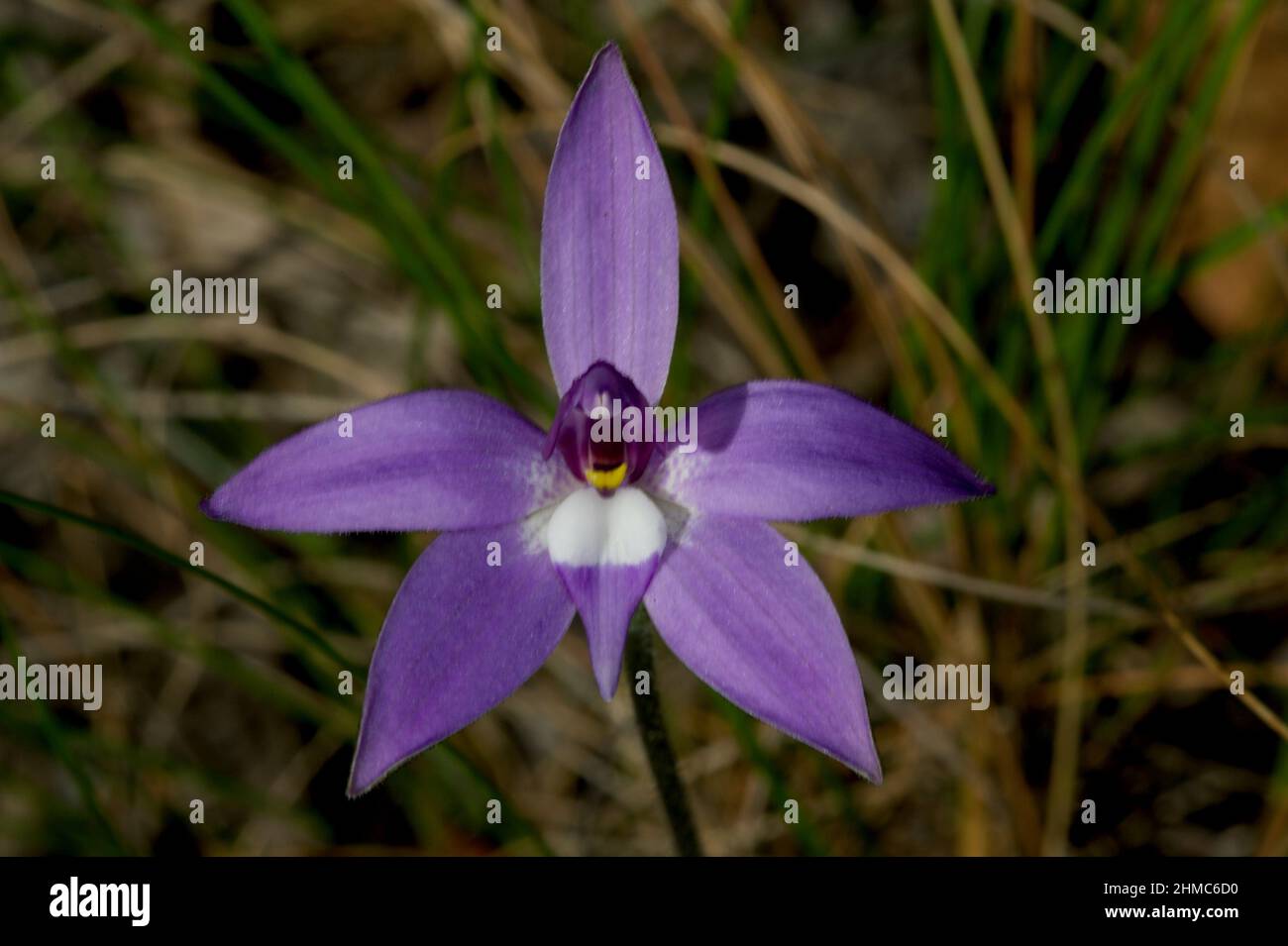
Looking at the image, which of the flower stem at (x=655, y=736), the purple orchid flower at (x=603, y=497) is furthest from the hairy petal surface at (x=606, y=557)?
the flower stem at (x=655, y=736)

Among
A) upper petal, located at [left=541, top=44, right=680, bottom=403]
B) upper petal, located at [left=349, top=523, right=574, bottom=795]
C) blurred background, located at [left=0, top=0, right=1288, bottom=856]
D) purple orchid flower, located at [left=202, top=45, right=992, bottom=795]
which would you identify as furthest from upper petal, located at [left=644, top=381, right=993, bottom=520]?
blurred background, located at [left=0, top=0, right=1288, bottom=856]

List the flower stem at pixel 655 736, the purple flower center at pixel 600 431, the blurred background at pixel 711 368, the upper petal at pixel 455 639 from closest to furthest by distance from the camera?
1. the upper petal at pixel 455 639
2. the purple flower center at pixel 600 431
3. the flower stem at pixel 655 736
4. the blurred background at pixel 711 368

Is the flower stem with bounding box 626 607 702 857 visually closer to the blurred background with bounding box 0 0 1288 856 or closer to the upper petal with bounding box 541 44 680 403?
the upper petal with bounding box 541 44 680 403

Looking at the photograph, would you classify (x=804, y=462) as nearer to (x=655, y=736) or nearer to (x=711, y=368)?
(x=655, y=736)

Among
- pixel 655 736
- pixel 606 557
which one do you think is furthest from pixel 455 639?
pixel 655 736

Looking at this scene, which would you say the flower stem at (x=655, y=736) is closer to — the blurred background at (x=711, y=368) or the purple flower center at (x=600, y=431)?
the purple flower center at (x=600, y=431)
